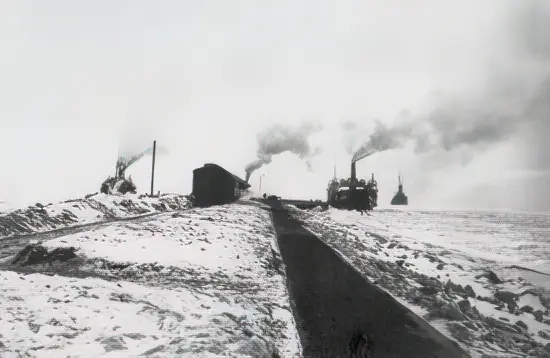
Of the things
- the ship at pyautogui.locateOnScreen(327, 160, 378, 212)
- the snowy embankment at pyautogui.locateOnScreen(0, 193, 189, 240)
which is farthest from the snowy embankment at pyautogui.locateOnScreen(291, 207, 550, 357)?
the ship at pyautogui.locateOnScreen(327, 160, 378, 212)

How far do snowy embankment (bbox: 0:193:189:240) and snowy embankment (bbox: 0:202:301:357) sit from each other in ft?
31.2

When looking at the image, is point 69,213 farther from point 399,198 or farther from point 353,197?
point 399,198

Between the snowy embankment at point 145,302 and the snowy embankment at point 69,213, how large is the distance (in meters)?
9.50

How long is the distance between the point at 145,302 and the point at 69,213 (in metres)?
19.9

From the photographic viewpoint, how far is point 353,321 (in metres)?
5.34

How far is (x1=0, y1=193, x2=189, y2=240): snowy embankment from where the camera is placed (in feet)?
60.3

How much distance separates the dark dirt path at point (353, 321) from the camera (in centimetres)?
441

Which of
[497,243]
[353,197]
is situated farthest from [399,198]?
[497,243]

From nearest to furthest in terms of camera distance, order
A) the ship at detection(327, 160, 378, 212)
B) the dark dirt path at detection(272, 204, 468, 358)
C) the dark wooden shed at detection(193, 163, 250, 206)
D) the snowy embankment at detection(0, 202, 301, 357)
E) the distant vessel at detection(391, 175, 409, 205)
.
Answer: the snowy embankment at detection(0, 202, 301, 357)
the dark dirt path at detection(272, 204, 468, 358)
the dark wooden shed at detection(193, 163, 250, 206)
the ship at detection(327, 160, 378, 212)
the distant vessel at detection(391, 175, 409, 205)

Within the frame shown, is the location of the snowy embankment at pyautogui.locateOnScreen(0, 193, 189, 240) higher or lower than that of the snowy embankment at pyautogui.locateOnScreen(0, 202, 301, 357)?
higher

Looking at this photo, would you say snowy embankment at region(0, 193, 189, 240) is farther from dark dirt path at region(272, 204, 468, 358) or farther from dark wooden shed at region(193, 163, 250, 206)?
dark dirt path at region(272, 204, 468, 358)

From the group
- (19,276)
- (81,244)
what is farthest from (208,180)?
(19,276)

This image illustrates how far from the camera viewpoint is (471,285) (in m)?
7.54

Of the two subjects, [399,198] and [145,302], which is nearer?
[145,302]
